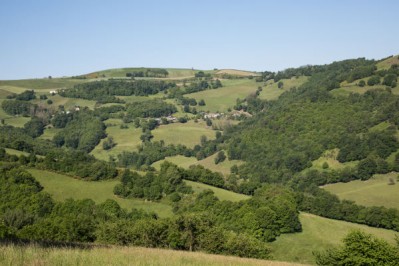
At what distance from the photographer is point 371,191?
129 metres

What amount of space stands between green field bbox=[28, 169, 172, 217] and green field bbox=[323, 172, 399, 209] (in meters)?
59.7

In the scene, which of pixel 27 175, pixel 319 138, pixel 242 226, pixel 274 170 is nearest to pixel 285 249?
pixel 242 226

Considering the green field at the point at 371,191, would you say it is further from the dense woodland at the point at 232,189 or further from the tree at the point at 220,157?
the tree at the point at 220,157

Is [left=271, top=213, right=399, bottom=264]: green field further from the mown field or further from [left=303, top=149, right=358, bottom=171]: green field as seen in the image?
[left=303, top=149, right=358, bottom=171]: green field

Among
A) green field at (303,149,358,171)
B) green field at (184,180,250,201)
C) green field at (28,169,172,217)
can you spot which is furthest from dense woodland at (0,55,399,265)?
green field at (184,180,250,201)

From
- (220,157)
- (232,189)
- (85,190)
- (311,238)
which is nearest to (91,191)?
(85,190)

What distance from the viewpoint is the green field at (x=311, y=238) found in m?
83.1

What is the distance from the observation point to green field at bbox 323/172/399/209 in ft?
387

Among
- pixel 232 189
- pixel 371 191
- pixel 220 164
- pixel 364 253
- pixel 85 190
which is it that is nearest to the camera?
pixel 364 253

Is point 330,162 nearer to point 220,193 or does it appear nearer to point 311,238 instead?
point 220,193

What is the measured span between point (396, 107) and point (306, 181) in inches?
1967

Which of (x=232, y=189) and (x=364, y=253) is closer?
(x=364, y=253)

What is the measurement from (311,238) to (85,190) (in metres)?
51.3

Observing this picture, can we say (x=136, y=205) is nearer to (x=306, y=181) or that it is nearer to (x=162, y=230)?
(x=162, y=230)
